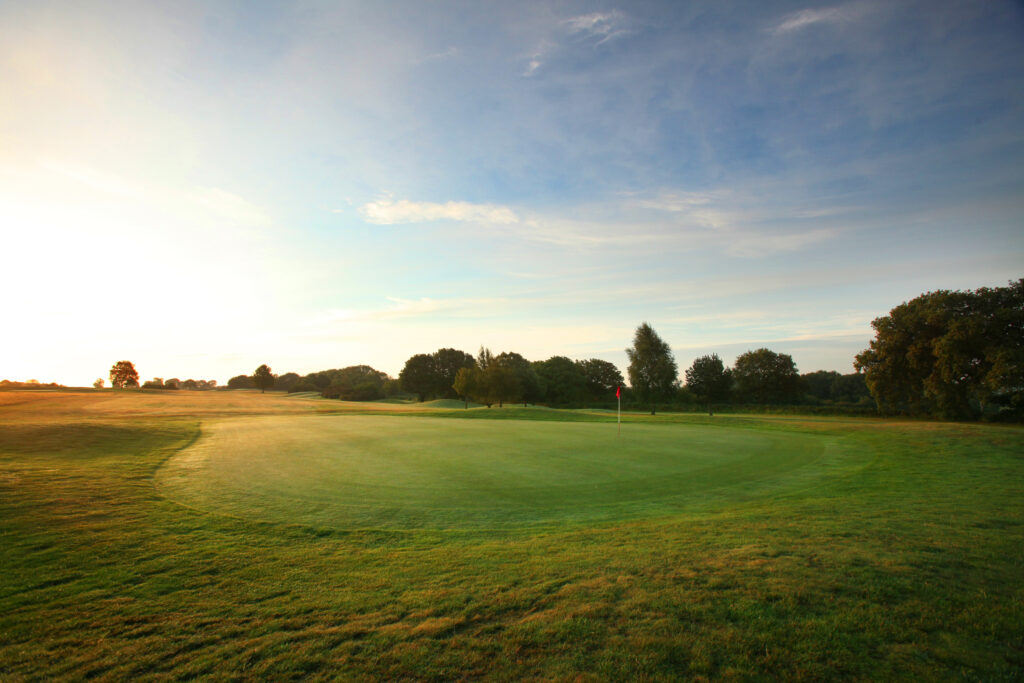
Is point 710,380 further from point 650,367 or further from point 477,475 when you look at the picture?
point 477,475

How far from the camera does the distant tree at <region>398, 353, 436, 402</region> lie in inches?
3686

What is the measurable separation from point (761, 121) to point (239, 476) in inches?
901

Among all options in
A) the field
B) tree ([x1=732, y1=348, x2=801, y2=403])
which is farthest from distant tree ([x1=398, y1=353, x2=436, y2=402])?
the field

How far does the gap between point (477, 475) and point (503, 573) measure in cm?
703

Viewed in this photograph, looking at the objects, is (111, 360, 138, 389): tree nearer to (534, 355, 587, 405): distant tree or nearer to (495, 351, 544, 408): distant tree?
(495, 351, 544, 408): distant tree

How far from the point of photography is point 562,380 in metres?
89.1

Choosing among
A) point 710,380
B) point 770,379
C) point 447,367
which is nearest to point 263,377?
point 447,367

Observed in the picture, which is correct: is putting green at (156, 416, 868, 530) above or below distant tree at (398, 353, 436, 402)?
below

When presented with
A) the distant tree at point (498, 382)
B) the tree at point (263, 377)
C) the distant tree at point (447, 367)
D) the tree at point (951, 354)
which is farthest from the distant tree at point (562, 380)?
the tree at point (263, 377)

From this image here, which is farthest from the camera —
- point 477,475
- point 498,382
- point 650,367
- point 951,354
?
point 650,367

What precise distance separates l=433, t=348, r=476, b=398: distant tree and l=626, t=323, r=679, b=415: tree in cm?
3732

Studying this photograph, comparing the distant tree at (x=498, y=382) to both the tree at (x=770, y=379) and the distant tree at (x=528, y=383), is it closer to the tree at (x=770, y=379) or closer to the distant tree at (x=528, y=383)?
the distant tree at (x=528, y=383)

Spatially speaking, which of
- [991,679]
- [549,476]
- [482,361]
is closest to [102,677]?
[991,679]

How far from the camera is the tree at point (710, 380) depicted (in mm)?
83250
